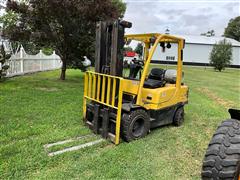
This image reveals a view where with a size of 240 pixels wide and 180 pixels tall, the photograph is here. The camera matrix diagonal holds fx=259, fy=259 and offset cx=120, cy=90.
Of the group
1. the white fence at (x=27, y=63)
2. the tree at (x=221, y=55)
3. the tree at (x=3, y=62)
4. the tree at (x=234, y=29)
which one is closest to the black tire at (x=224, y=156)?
the tree at (x=3, y=62)

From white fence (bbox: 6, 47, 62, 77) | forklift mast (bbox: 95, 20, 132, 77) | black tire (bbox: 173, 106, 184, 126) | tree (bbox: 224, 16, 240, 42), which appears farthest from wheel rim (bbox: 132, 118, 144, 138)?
tree (bbox: 224, 16, 240, 42)

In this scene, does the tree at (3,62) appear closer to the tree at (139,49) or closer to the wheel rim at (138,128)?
the tree at (139,49)

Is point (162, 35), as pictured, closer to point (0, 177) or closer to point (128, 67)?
point (128, 67)

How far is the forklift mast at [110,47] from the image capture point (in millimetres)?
4953

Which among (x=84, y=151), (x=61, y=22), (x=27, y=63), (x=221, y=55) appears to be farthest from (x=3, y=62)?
(x=221, y=55)

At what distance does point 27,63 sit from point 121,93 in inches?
479

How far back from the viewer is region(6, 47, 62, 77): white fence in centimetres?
1327

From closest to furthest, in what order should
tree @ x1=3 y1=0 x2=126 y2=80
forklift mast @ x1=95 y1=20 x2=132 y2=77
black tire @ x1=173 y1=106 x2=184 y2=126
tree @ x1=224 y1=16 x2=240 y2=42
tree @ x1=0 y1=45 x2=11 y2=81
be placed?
1. forklift mast @ x1=95 y1=20 x2=132 y2=77
2. black tire @ x1=173 y1=106 x2=184 y2=126
3. tree @ x1=3 y1=0 x2=126 y2=80
4. tree @ x1=0 y1=45 x2=11 y2=81
5. tree @ x1=224 y1=16 x2=240 y2=42

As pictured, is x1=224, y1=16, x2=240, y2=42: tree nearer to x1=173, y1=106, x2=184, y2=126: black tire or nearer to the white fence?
the white fence

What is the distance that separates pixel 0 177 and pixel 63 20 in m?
9.69

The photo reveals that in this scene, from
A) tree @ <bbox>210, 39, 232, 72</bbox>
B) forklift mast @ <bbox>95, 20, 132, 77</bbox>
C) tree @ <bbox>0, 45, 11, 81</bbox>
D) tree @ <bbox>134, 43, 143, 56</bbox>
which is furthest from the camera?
tree @ <bbox>210, 39, 232, 72</bbox>

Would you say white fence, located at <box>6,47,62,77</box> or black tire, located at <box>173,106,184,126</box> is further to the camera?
white fence, located at <box>6,47,62,77</box>

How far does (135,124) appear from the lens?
16.4 ft

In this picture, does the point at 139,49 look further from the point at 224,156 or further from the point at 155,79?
the point at 224,156
